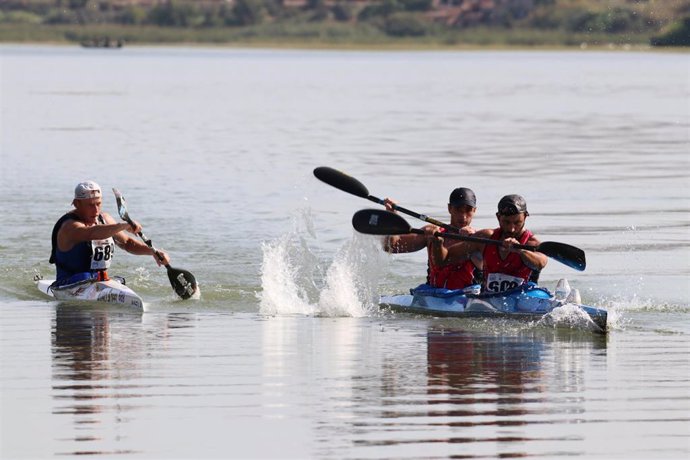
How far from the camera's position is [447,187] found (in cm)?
3206

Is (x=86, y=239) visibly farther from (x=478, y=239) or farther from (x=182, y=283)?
(x=478, y=239)

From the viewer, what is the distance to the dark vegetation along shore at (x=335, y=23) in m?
145

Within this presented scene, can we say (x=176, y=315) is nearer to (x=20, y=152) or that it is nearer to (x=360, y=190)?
(x=360, y=190)

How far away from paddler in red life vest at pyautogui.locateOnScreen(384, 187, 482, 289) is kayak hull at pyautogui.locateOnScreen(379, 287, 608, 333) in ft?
0.86

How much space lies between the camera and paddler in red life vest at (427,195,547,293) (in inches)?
658

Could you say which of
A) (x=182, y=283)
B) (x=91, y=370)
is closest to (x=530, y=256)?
(x=182, y=283)

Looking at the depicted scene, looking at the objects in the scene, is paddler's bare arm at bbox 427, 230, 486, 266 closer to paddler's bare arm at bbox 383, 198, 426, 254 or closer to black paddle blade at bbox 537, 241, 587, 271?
paddler's bare arm at bbox 383, 198, 426, 254

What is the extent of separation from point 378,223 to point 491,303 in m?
1.50

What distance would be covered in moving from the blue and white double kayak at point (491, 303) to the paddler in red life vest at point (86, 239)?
2.94 metres

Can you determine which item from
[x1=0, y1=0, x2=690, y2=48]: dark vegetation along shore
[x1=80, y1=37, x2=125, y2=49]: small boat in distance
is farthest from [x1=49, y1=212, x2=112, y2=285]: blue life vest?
[x1=80, y1=37, x2=125, y2=49]: small boat in distance

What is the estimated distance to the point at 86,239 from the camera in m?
18.4

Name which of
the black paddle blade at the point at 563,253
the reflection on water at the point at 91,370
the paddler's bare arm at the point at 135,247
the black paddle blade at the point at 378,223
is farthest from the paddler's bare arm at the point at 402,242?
the reflection on water at the point at 91,370

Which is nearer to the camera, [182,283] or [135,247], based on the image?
[135,247]

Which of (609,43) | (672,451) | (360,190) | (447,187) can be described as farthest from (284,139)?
(609,43)
